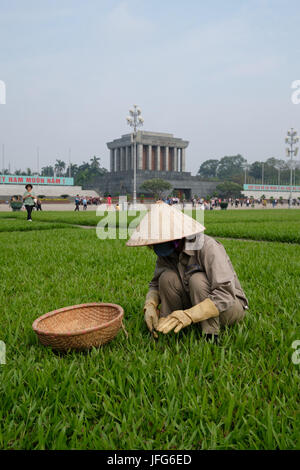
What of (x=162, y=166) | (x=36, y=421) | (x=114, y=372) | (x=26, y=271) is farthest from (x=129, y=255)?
(x=162, y=166)

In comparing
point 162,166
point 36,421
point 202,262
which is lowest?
point 36,421

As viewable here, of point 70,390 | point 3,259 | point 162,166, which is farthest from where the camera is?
point 162,166

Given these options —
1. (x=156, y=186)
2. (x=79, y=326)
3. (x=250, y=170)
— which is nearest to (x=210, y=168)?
(x=250, y=170)

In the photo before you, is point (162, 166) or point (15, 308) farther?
point (162, 166)

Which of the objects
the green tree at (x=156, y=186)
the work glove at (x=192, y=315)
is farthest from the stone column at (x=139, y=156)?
the work glove at (x=192, y=315)

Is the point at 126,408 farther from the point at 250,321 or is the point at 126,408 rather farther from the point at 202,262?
the point at 250,321

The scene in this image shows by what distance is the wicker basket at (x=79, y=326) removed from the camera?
2.23 meters

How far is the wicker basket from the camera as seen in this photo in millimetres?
2232

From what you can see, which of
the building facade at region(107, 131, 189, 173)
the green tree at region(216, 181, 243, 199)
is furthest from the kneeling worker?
the building facade at region(107, 131, 189, 173)

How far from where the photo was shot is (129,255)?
636 centimetres

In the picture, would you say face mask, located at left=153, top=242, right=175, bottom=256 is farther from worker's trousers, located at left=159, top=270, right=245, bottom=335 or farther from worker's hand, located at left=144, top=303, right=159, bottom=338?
worker's hand, located at left=144, top=303, right=159, bottom=338

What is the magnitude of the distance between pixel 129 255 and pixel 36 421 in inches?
183

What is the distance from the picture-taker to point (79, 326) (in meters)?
2.82

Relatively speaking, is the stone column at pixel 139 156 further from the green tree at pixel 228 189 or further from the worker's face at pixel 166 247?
the worker's face at pixel 166 247
